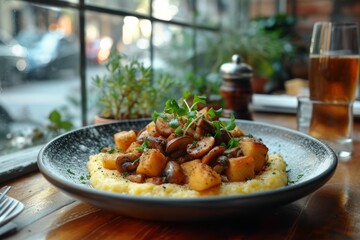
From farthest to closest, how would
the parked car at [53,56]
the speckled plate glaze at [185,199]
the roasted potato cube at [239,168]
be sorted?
the parked car at [53,56] < the roasted potato cube at [239,168] < the speckled plate glaze at [185,199]

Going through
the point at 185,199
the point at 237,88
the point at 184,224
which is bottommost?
the point at 184,224

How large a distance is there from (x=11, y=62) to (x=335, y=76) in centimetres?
163

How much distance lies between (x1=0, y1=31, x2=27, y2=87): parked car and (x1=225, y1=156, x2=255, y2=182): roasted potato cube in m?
1.23

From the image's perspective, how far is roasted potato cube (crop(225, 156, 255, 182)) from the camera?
101 cm

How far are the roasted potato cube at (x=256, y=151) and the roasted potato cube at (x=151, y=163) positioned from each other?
240 mm

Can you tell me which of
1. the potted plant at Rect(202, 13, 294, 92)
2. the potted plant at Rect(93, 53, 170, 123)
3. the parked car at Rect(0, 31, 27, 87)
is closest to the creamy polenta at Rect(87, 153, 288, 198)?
the potted plant at Rect(93, 53, 170, 123)

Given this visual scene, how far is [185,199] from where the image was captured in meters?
0.76

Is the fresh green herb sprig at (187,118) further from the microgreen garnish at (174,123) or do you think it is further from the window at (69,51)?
the window at (69,51)

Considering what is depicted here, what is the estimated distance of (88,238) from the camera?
844mm

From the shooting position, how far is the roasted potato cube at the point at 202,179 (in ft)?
2.98

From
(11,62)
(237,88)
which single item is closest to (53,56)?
(11,62)

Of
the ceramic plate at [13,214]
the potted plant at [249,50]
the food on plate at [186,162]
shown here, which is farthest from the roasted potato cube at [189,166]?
the potted plant at [249,50]

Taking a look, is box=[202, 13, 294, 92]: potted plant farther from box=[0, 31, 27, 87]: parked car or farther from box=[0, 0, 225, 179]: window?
box=[0, 31, 27, 87]: parked car

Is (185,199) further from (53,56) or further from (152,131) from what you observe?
(53,56)
